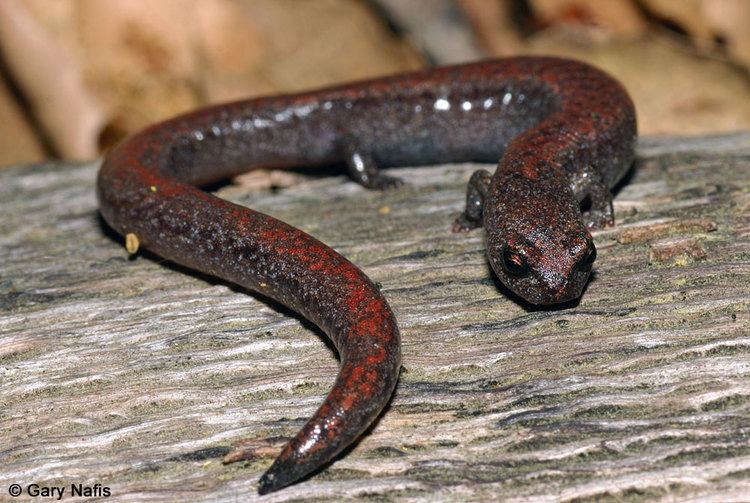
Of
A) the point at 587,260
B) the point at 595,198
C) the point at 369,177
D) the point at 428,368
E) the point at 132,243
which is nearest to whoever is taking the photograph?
the point at 428,368

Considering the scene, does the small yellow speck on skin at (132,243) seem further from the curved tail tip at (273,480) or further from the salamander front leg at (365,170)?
the curved tail tip at (273,480)

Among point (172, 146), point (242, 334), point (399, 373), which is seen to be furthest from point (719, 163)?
point (172, 146)

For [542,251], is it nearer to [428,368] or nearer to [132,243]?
[428,368]

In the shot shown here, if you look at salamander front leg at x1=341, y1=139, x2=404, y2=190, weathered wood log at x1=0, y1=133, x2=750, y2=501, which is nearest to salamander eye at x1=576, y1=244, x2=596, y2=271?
weathered wood log at x1=0, y1=133, x2=750, y2=501

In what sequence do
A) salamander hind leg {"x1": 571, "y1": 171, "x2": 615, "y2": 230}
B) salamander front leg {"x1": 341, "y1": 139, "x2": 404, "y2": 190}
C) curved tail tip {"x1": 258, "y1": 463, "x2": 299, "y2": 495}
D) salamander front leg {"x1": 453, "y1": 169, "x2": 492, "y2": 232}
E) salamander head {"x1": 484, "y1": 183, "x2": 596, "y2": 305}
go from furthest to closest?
salamander front leg {"x1": 341, "y1": 139, "x2": 404, "y2": 190} < salamander front leg {"x1": 453, "y1": 169, "x2": 492, "y2": 232} < salamander hind leg {"x1": 571, "y1": 171, "x2": 615, "y2": 230} < salamander head {"x1": 484, "y1": 183, "x2": 596, "y2": 305} < curved tail tip {"x1": 258, "y1": 463, "x2": 299, "y2": 495}

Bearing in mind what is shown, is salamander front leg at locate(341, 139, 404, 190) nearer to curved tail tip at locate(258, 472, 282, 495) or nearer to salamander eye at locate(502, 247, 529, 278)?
salamander eye at locate(502, 247, 529, 278)

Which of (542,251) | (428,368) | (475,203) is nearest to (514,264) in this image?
(542,251)
